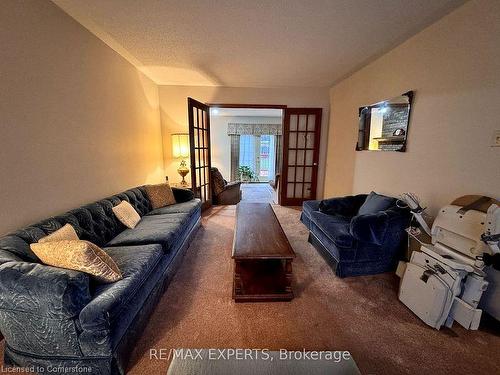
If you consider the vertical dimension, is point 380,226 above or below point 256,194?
above

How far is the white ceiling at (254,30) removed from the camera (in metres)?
1.78

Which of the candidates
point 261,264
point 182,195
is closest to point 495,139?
point 261,264

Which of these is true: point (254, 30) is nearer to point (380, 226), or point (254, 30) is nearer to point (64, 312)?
point (380, 226)

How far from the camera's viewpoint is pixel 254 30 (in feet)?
7.05

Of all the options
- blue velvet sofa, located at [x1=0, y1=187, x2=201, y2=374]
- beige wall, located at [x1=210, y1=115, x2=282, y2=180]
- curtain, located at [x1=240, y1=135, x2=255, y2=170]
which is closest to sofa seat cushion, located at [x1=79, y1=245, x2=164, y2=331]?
blue velvet sofa, located at [x1=0, y1=187, x2=201, y2=374]

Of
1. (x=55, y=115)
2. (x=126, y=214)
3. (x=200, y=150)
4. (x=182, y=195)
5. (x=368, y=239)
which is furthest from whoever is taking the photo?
(x=200, y=150)

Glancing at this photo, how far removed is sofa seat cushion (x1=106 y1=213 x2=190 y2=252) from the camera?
191 centimetres

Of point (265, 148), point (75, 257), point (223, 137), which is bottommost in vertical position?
point (75, 257)

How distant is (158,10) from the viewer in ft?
6.05

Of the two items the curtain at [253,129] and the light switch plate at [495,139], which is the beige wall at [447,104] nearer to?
the light switch plate at [495,139]

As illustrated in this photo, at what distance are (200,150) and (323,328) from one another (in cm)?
341

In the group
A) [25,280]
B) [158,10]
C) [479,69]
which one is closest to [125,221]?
[25,280]

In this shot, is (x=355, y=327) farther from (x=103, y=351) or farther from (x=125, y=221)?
(x=125, y=221)

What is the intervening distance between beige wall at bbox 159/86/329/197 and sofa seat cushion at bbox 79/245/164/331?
2.92 m
